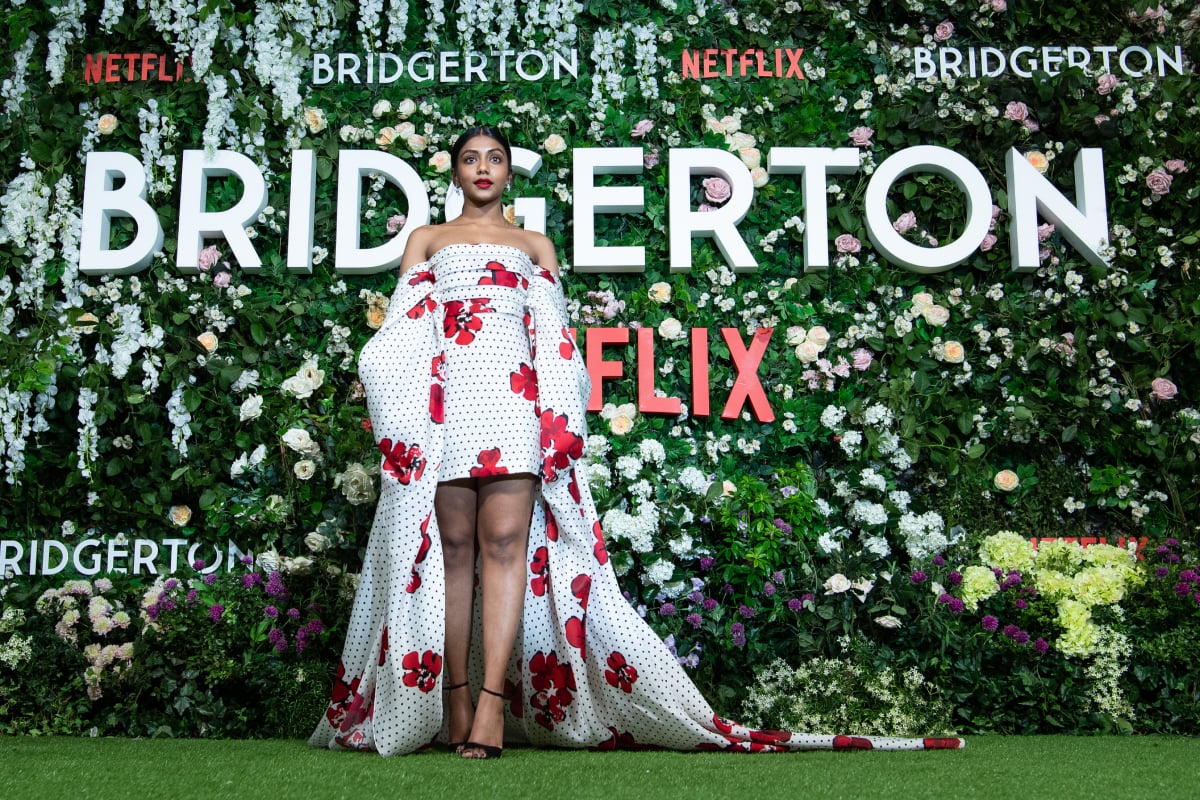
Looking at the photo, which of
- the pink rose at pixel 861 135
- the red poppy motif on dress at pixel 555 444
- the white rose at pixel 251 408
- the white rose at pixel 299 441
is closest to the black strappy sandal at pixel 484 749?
the red poppy motif on dress at pixel 555 444

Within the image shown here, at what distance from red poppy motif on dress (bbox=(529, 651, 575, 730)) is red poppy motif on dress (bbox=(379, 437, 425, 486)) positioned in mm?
632

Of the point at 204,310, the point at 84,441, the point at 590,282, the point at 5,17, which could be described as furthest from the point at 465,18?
the point at 84,441

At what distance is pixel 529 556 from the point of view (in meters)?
3.07

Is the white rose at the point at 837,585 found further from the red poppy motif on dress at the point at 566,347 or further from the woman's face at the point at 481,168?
the woman's face at the point at 481,168

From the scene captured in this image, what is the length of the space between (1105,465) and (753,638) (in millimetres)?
1543

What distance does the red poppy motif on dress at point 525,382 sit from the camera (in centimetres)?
290

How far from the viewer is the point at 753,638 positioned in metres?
3.70

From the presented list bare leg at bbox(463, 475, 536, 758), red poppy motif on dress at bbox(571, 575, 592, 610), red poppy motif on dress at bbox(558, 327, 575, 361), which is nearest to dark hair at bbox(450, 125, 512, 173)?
red poppy motif on dress at bbox(558, 327, 575, 361)

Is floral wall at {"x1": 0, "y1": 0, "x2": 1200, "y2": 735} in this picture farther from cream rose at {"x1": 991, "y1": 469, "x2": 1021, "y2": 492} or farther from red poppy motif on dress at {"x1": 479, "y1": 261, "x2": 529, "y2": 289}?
red poppy motif on dress at {"x1": 479, "y1": 261, "x2": 529, "y2": 289}

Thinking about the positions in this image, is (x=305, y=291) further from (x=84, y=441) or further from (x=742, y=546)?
(x=742, y=546)

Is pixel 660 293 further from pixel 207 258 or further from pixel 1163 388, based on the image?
pixel 1163 388

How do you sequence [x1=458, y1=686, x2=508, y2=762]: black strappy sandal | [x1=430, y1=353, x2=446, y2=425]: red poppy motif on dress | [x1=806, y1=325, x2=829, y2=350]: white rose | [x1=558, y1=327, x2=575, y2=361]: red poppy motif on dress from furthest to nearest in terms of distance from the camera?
[x1=806, y1=325, x2=829, y2=350]: white rose → [x1=558, y1=327, x2=575, y2=361]: red poppy motif on dress → [x1=430, y1=353, x2=446, y2=425]: red poppy motif on dress → [x1=458, y1=686, x2=508, y2=762]: black strappy sandal

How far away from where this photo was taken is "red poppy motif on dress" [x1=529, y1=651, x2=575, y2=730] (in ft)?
9.71

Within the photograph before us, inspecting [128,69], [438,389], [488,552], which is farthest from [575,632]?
[128,69]
